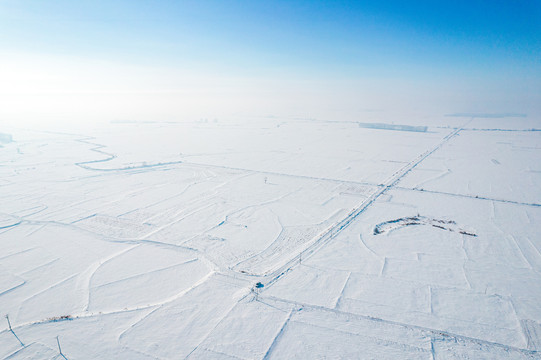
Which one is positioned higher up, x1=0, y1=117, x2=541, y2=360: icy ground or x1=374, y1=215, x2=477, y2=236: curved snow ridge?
x1=374, y1=215, x2=477, y2=236: curved snow ridge

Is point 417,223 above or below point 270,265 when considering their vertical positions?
above

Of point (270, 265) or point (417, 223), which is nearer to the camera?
point (270, 265)

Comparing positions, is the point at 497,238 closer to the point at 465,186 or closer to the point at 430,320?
the point at 430,320

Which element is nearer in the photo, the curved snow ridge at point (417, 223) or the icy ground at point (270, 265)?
the icy ground at point (270, 265)

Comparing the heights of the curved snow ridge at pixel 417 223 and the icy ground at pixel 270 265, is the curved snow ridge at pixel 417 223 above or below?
above

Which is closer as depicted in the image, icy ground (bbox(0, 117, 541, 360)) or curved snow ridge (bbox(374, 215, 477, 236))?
icy ground (bbox(0, 117, 541, 360))
